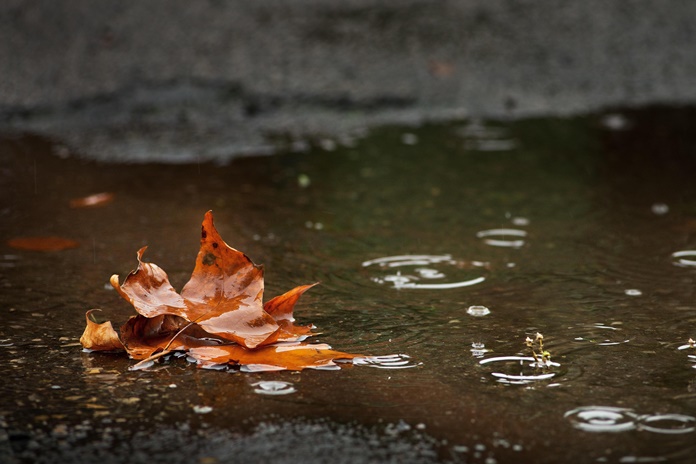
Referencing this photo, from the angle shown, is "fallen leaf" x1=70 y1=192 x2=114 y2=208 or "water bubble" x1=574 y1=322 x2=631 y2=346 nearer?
"water bubble" x1=574 y1=322 x2=631 y2=346

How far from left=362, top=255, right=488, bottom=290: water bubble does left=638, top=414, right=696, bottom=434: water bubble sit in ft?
2.80

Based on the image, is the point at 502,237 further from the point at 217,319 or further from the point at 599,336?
the point at 217,319

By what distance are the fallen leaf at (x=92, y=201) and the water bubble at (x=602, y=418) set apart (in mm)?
2056

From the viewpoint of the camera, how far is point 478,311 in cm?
225

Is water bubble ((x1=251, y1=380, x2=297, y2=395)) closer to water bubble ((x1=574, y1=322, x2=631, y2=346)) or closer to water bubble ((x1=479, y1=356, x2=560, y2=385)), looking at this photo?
water bubble ((x1=479, y1=356, x2=560, y2=385))

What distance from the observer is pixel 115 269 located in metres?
2.57

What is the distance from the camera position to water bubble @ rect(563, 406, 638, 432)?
1622mm

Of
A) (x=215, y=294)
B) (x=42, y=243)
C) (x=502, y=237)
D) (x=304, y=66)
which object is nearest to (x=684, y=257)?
(x=502, y=237)

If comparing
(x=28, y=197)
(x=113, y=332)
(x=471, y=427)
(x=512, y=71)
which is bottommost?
(x=471, y=427)

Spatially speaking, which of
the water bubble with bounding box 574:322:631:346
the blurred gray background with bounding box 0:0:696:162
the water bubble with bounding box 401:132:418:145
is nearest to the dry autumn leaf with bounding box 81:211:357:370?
the water bubble with bounding box 574:322:631:346

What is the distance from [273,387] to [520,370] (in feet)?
1.68

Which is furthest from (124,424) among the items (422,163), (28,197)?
(422,163)

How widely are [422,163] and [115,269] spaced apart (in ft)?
5.29

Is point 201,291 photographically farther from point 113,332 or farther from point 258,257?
point 258,257
